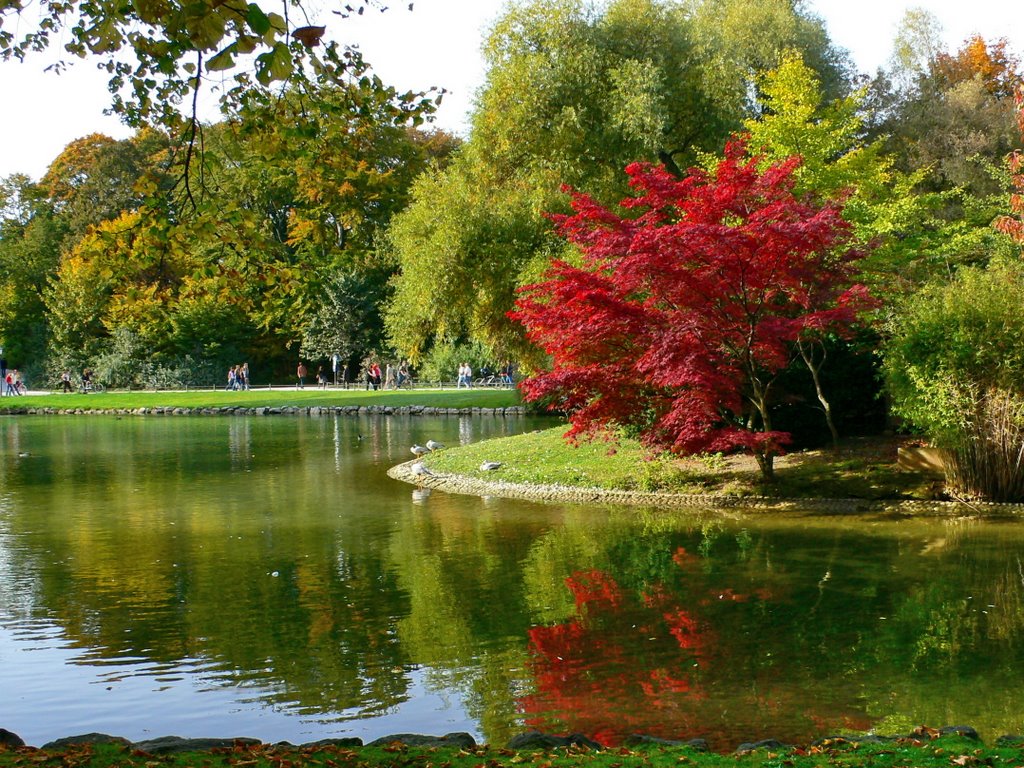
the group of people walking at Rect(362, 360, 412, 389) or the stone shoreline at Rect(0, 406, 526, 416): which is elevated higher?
the group of people walking at Rect(362, 360, 412, 389)

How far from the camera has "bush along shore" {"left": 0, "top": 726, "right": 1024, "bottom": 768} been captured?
4.78 meters

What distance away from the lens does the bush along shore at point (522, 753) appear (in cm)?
478

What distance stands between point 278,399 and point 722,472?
27548mm

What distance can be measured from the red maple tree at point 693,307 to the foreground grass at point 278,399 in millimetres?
19999

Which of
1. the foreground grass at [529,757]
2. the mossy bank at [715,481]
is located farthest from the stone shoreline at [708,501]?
the foreground grass at [529,757]

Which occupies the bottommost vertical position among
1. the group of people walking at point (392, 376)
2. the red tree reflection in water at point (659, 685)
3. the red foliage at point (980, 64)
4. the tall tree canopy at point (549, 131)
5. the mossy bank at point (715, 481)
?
the red tree reflection in water at point (659, 685)

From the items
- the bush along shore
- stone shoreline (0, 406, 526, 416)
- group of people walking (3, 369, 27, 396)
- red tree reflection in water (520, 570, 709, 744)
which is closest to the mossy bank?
red tree reflection in water (520, 570, 709, 744)

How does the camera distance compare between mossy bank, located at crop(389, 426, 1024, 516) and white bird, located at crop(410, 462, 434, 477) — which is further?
white bird, located at crop(410, 462, 434, 477)

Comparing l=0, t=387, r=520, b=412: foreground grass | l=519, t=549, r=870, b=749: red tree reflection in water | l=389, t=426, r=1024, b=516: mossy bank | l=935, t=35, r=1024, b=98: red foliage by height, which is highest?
→ l=935, t=35, r=1024, b=98: red foliage

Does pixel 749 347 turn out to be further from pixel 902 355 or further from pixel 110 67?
pixel 110 67

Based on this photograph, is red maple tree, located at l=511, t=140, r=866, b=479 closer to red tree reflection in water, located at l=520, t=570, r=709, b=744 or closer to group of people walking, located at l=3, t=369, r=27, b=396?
red tree reflection in water, located at l=520, t=570, r=709, b=744

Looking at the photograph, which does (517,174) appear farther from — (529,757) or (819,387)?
(529,757)

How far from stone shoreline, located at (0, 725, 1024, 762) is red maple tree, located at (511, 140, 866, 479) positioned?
865 cm

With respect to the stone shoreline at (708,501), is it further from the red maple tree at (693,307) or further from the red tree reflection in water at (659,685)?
the red tree reflection in water at (659,685)
